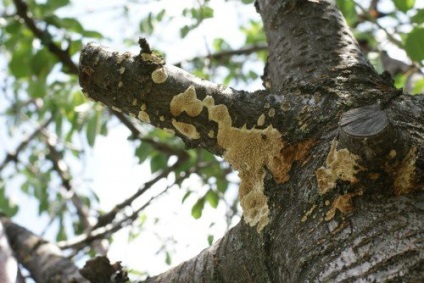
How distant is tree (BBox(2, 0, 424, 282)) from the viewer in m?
0.80

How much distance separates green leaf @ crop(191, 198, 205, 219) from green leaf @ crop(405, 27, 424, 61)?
32.2 inches

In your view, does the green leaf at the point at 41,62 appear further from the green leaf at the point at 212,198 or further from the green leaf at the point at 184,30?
the green leaf at the point at 212,198

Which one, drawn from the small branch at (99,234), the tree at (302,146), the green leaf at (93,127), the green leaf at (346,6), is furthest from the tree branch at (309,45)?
the green leaf at (93,127)

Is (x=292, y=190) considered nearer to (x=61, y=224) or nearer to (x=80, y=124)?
(x=80, y=124)

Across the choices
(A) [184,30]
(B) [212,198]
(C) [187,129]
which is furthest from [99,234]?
(C) [187,129]

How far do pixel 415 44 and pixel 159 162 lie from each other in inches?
42.6

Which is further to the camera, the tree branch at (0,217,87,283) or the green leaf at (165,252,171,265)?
the green leaf at (165,252,171,265)

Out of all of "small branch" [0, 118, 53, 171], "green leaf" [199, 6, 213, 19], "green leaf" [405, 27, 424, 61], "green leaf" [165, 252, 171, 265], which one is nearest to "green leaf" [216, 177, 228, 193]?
"green leaf" [165, 252, 171, 265]

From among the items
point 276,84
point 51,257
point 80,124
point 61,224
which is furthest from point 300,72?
point 61,224

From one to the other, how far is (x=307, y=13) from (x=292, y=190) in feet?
1.72

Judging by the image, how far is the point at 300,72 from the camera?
1.15m

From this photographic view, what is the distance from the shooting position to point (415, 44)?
5.08 feet

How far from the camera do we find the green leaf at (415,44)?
1537mm

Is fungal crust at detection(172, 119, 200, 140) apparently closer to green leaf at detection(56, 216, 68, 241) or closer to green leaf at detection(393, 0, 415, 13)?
green leaf at detection(393, 0, 415, 13)
